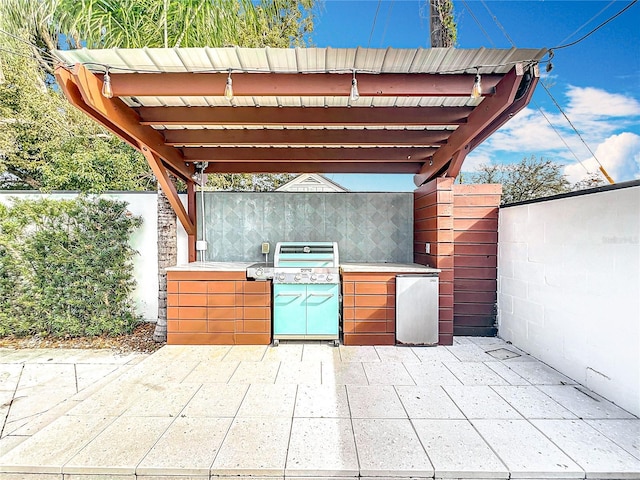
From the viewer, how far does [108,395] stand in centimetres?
→ 288

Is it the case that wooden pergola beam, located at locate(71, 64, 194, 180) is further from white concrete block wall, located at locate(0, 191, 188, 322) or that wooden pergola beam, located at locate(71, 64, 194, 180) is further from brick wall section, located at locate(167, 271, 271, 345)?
brick wall section, located at locate(167, 271, 271, 345)

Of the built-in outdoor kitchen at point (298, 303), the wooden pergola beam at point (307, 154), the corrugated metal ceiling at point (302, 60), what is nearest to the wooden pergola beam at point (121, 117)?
the corrugated metal ceiling at point (302, 60)

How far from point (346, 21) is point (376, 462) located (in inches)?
343

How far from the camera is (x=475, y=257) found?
15.0 ft

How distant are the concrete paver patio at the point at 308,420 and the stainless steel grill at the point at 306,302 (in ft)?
1.40

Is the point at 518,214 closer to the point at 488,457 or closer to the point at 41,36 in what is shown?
the point at 488,457

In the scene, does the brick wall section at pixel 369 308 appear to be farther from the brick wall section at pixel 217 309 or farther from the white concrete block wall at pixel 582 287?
the white concrete block wall at pixel 582 287

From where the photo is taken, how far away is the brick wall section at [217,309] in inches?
165

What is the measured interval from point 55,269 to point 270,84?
4.24 meters

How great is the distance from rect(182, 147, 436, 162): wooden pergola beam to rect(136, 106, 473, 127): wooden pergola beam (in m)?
1.12

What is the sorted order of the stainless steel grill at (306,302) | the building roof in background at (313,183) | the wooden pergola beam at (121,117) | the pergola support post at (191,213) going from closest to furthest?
the wooden pergola beam at (121,117)
the stainless steel grill at (306,302)
the pergola support post at (191,213)
the building roof in background at (313,183)

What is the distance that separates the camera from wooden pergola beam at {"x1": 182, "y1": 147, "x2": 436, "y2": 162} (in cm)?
471

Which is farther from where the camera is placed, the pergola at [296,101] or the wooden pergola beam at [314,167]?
the wooden pergola beam at [314,167]

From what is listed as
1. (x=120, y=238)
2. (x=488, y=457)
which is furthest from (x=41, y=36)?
(x=488, y=457)
